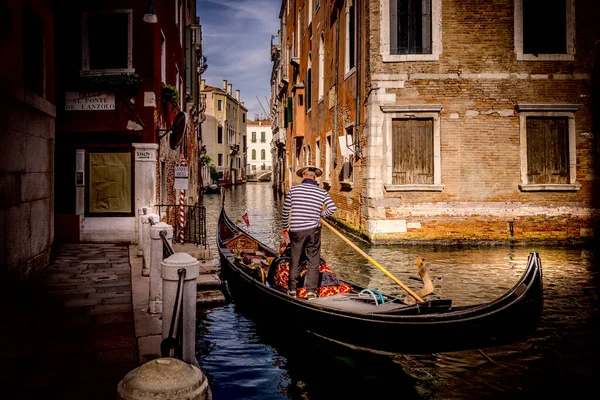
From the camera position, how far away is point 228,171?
49.8 metres

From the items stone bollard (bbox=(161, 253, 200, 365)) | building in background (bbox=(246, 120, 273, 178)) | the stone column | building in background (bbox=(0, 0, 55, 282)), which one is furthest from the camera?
building in background (bbox=(246, 120, 273, 178))

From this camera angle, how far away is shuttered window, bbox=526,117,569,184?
36.7ft

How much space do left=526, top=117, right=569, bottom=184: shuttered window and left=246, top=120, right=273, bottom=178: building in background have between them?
195ft

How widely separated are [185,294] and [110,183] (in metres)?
6.92

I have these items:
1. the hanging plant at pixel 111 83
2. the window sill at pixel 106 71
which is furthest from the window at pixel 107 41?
the hanging plant at pixel 111 83

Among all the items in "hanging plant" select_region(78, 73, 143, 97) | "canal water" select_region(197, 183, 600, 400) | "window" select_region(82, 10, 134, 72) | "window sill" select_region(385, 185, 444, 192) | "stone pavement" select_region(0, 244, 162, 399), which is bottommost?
"canal water" select_region(197, 183, 600, 400)

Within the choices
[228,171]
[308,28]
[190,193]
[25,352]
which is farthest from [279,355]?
[228,171]

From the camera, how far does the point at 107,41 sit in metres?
9.45

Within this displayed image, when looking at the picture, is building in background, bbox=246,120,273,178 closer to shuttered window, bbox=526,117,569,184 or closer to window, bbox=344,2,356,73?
window, bbox=344,2,356,73

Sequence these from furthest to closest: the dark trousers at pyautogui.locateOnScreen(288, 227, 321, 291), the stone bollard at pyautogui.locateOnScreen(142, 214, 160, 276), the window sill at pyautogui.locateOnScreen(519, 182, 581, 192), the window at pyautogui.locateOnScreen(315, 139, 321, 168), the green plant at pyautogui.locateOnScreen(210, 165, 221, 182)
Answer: the green plant at pyautogui.locateOnScreen(210, 165, 221, 182) → the window at pyautogui.locateOnScreen(315, 139, 321, 168) → the window sill at pyautogui.locateOnScreen(519, 182, 581, 192) → the stone bollard at pyautogui.locateOnScreen(142, 214, 160, 276) → the dark trousers at pyautogui.locateOnScreen(288, 227, 321, 291)

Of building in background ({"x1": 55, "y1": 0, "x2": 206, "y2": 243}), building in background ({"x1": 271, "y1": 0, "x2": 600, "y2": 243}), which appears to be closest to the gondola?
building in background ({"x1": 55, "y1": 0, "x2": 206, "y2": 243})

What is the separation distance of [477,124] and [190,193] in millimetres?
12093

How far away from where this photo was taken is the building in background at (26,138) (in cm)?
507

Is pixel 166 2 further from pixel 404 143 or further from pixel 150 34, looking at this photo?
pixel 404 143
